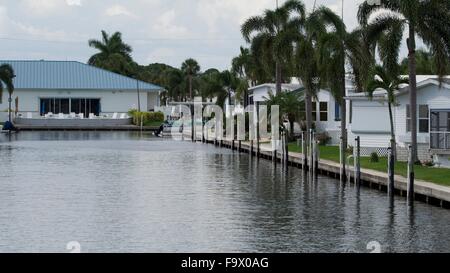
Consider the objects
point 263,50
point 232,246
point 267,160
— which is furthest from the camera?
point 263,50

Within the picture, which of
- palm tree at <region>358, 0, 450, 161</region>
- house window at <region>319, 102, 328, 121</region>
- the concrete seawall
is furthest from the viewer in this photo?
house window at <region>319, 102, 328, 121</region>

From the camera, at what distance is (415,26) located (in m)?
47.7

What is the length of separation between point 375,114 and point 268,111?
18398 mm

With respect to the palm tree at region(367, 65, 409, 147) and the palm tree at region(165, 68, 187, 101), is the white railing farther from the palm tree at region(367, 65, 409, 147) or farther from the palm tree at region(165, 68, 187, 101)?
the palm tree at region(165, 68, 187, 101)

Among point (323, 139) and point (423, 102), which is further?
point (323, 139)

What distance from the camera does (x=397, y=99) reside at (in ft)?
173

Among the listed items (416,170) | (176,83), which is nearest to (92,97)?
(176,83)

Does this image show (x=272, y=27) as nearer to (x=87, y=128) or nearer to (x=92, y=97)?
(x=87, y=128)

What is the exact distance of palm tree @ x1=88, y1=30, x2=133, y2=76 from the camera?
154m

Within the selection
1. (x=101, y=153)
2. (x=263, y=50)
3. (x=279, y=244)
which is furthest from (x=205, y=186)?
(x=263, y=50)

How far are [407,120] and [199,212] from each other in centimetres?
1985

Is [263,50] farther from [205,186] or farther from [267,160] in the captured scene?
[205,186]

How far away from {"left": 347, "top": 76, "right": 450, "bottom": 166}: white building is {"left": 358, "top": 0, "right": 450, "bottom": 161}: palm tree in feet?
5.29

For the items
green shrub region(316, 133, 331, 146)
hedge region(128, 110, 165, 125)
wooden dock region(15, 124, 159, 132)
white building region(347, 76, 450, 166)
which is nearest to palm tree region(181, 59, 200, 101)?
hedge region(128, 110, 165, 125)
